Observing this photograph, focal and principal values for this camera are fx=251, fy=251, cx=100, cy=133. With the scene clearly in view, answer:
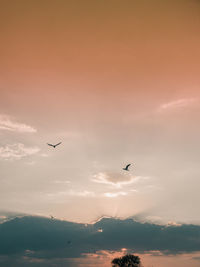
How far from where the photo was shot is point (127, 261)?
68938mm

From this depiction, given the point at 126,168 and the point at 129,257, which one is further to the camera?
the point at 129,257

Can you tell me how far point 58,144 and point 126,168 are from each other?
1044cm

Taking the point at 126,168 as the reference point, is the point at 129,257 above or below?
below

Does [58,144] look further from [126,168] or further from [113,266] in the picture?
[113,266]

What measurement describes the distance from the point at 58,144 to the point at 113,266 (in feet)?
160

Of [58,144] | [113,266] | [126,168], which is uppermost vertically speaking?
[58,144]

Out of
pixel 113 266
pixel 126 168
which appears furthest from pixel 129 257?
pixel 126 168

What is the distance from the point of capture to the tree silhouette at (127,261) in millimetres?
68312

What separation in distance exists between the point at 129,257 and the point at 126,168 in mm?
45915

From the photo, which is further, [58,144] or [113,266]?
[113,266]

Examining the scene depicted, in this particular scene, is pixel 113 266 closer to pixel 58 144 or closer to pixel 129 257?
pixel 129 257

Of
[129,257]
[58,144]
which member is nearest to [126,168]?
[58,144]

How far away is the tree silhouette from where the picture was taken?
224 ft

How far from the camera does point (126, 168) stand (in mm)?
35125
